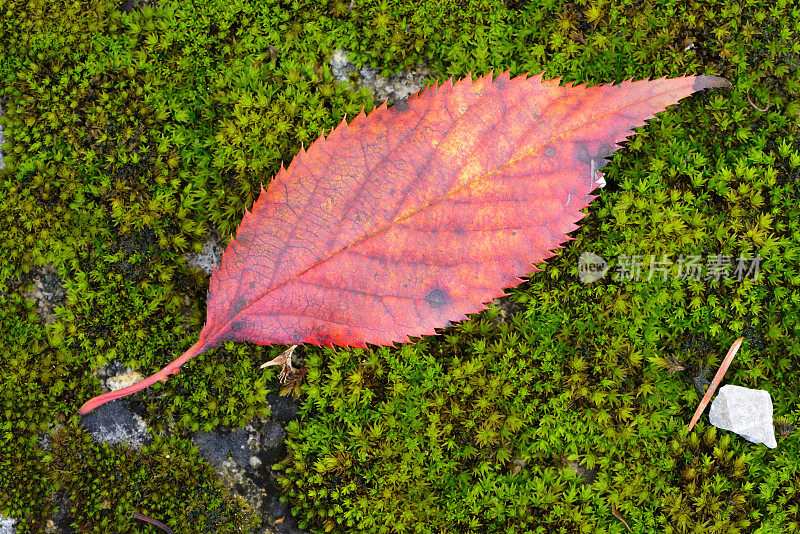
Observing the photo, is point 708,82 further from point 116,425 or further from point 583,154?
point 116,425

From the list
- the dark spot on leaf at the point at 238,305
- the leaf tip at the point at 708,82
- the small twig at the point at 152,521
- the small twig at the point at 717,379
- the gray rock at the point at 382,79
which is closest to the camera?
the dark spot on leaf at the point at 238,305

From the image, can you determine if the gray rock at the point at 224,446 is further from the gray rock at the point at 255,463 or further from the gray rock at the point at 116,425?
the gray rock at the point at 116,425

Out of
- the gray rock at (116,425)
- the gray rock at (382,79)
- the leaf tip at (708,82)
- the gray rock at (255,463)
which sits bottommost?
the gray rock at (255,463)

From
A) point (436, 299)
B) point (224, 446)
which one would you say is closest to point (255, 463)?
point (224, 446)

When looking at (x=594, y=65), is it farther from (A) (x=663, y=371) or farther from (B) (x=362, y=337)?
(B) (x=362, y=337)

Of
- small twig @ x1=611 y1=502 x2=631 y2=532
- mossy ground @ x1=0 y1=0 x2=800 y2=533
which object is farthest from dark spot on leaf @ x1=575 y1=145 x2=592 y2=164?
small twig @ x1=611 y1=502 x2=631 y2=532

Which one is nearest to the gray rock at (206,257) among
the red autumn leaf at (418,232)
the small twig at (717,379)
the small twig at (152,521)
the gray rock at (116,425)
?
the red autumn leaf at (418,232)
